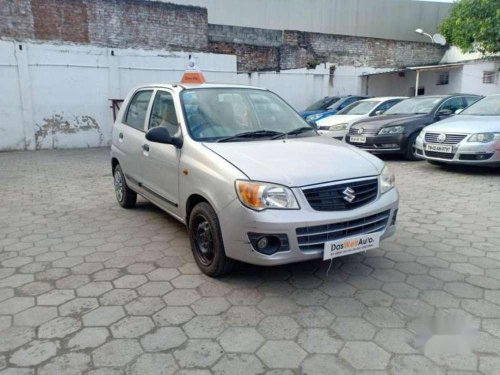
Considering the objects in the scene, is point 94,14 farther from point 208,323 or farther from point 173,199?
point 208,323

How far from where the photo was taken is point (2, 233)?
4898mm

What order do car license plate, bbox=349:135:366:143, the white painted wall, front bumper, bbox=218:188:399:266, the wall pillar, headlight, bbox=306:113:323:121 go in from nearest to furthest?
front bumper, bbox=218:188:399:266 → car license plate, bbox=349:135:366:143 → the wall pillar → the white painted wall → headlight, bbox=306:113:323:121

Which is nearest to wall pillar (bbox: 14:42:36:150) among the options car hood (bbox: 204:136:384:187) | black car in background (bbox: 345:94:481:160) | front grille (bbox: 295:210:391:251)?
black car in background (bbox: 345:94:481:160)

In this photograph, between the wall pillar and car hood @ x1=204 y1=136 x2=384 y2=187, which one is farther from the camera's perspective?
the wall pillar

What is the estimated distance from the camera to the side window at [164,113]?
4.16 metres

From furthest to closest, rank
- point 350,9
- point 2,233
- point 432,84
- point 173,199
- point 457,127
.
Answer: point 350,9 < point 432,84 < point 457,127 < point 2,233 < point 173,199

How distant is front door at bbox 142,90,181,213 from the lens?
4043mm

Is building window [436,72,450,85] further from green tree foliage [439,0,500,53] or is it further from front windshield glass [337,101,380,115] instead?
front windshield glass [337,101,380,115]

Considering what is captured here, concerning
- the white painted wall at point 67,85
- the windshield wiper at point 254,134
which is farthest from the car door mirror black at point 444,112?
the white painted wall at point 67,85

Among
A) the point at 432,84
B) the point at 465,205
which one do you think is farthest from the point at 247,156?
the point at 432,84

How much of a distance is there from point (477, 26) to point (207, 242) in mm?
20011

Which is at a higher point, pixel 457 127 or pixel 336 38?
pixel 336 38

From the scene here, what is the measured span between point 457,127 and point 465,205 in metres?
2.55

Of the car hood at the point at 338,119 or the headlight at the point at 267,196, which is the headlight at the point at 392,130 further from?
the headlight at the point at 267,196
